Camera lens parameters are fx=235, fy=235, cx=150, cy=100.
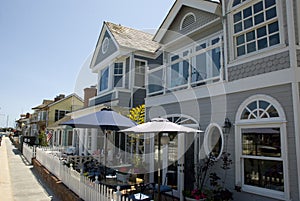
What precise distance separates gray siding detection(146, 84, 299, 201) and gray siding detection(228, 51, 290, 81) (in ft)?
1.64

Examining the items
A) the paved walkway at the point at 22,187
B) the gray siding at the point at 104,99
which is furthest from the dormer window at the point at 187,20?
the paved walkway at the point at 22,187

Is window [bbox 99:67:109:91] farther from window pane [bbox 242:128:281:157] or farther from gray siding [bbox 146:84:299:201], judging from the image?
window pane [bbox 242:128:281:157]

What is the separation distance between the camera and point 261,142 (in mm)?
6082

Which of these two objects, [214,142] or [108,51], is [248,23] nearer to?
[214,142]

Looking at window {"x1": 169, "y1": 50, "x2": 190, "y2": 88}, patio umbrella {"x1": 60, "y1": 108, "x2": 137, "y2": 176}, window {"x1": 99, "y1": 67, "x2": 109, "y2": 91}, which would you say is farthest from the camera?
window {"x1": 99, "y1": 67, "x2": 109, "y2": 91}

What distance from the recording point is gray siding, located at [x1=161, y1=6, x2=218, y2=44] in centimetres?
952

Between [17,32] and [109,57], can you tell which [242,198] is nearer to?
[109,57]

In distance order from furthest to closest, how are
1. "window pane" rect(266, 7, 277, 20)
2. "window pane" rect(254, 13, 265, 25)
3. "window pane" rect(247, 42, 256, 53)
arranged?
"window pane" rect(247, 42, 256, 53) → "window pane" rect(254, 13, 265, 25) → "window pane" rect(266, 7, 277, 20)

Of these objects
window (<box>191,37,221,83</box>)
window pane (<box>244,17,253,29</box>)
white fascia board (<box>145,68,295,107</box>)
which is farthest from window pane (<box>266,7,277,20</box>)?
window (<box>191,37,221,83</box>)

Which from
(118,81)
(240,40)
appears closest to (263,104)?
(240,40)

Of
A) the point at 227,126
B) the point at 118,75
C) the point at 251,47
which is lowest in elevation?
the point at 227,126

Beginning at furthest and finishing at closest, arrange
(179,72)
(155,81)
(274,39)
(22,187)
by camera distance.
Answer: (22,187), (155,81), (179,72), (274,39)

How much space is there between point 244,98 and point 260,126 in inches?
36.8

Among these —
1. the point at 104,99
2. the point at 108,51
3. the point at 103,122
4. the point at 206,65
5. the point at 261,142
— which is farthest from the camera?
the point at 108,51
